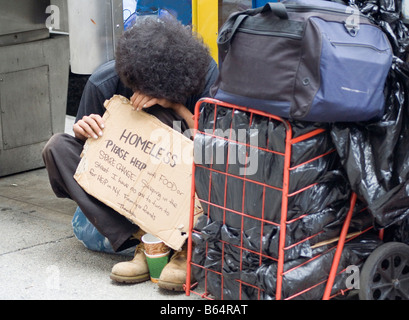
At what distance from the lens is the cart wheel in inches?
110

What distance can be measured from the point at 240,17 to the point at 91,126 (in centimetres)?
101

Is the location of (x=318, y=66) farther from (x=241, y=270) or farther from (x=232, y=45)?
(x=241, y=270)

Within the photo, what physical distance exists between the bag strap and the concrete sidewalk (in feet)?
3.76

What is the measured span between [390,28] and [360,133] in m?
0.46

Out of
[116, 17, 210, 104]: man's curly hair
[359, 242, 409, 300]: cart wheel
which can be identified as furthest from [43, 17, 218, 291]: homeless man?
[359, 242, 409, 300]: cart wheel

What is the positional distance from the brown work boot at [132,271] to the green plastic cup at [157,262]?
4 cm

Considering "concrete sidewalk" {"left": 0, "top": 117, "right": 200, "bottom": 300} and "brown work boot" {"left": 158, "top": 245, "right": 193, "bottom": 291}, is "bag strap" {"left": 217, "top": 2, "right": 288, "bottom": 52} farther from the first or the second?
"concrete sidewalk" {"left": 0, "top": 117, "right": 200, "bottom": 300}

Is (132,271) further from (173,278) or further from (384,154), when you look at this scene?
(384,154)

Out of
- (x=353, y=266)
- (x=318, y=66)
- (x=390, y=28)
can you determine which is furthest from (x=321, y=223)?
(x=390, y=28)

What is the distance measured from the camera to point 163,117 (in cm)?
335

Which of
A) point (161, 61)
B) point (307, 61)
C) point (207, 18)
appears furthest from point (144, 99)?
point (207, 18)

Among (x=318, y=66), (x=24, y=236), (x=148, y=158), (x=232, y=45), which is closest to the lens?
(x=318, y=66)

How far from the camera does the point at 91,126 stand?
3.36 metres

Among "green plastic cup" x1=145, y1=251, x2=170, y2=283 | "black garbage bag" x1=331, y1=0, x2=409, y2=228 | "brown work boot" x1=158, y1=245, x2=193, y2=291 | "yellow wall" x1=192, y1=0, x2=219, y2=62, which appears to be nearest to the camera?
"black garbage bag" x1=331, y1=0, x2=409, y2=228
